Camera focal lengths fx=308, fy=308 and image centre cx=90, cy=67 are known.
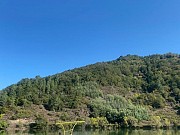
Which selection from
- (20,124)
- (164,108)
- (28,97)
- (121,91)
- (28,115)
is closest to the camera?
(20,124)

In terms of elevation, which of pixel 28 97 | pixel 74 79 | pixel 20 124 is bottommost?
pixel 20 124

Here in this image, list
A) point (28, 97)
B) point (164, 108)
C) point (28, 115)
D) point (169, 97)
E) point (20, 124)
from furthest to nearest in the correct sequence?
point (169, 97), point (164, 108), point (28, 97), point (28, 115), point (20, 124)

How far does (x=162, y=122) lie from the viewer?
429ft

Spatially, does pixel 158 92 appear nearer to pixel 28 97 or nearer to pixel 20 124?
→ pixel 28 97

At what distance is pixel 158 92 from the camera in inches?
7264

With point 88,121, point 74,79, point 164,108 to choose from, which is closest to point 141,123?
point 88,121

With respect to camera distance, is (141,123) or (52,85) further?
(52,85)

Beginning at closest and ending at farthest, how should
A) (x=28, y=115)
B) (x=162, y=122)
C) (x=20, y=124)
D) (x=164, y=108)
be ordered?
(x=20, y=124)
(x=28, y=115)
(x=162, y=122)
(x=164, y=108)

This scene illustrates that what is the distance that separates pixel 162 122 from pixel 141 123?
30.9ft

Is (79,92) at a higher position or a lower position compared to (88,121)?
higher

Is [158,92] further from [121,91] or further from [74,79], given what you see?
[74,79]

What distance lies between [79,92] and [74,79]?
32.0 metres

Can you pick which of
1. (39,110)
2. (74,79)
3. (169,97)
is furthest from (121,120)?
(74,79)

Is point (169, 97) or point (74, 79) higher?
point (74, 79)
